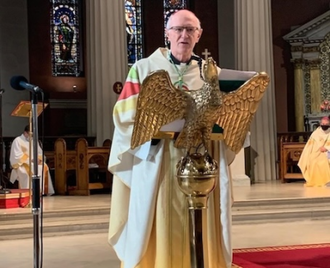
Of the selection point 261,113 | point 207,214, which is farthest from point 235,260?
point 261,113

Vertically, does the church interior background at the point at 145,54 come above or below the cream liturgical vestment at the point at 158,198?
above

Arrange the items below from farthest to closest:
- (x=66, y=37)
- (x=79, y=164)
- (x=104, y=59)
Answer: (x=66, y=37)
(x=104, y=59)
(x=79, y=164)

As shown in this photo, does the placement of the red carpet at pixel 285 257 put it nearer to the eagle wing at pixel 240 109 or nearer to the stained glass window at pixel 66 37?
the eagle wing at pixel 240 109

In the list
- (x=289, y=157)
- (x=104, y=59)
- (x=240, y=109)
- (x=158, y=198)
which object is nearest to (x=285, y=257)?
(x=158, y=198)

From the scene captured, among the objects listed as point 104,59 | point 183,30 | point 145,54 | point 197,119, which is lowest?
point 197,119

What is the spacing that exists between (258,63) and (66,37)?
7.18 m

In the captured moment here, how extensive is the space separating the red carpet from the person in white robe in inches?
56.9

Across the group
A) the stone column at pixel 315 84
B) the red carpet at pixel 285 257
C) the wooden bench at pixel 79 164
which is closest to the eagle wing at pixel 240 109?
the red carpet at pixel 285 257

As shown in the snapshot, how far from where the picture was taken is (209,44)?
723 inches

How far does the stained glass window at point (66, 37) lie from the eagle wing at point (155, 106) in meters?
15.0

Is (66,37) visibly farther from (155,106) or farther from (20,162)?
(155,106)

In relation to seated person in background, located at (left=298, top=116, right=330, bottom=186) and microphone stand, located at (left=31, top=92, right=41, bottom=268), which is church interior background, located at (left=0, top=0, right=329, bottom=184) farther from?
microphone stand, located at (left=31, top=92, right=41, bottom=268)

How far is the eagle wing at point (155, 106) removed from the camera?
2.83 m

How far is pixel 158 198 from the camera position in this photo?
334 centimetres
